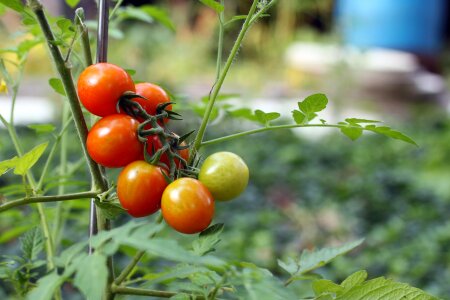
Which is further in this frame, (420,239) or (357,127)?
(420,239)

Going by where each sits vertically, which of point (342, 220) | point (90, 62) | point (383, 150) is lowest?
point (383, 150)

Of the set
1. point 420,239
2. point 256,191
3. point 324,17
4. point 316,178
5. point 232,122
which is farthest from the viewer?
point 324,17

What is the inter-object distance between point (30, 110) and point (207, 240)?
16.5ft

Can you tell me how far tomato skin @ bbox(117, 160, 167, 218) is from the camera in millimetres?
608

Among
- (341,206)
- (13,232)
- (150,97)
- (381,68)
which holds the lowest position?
(381,68)

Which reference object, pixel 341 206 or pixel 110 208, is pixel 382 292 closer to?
pixel 110 208

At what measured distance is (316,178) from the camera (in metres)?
3.52

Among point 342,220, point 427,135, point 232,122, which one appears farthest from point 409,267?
point 427,135

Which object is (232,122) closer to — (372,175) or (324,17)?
(372,175)

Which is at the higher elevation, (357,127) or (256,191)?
(357,127)

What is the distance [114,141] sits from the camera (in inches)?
23.8

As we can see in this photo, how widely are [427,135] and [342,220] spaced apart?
2.32 metres

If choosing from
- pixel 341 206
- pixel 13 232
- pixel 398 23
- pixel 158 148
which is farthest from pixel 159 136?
pixel 398 23

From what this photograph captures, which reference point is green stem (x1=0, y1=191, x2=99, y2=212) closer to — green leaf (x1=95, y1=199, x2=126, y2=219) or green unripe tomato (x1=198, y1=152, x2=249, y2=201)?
green leaf (x1=95, y1=199, x2=126, y2=219)
